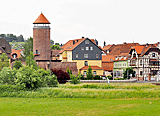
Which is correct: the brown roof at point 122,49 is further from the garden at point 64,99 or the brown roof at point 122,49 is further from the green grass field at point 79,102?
the green grass field at point 79,102

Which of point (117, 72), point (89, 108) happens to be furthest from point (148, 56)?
point (89, 108)

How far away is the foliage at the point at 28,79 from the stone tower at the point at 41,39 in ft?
159

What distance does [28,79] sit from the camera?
175 ft

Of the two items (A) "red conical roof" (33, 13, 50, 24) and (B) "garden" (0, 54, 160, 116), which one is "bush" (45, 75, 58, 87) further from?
(A) "red conical roof" (33, 13, 50, 24)

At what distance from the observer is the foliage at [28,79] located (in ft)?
174

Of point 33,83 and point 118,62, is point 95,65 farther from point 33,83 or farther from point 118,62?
point 33,83

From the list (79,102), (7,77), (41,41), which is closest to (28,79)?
(7,77)

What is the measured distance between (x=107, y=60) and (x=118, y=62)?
3.67 metres

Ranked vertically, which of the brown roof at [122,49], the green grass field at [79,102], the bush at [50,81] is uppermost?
the brown roof at [122,49]

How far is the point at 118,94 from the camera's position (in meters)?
47.8

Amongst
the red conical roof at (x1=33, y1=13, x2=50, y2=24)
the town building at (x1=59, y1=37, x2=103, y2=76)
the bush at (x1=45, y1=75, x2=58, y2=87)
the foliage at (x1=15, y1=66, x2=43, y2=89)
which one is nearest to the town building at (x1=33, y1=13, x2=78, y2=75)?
the red conical roof at (x1=33, y1=13, x2=50, y2=24)

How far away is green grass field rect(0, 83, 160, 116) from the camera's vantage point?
30156mm

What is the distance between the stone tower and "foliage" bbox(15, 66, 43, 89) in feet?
159

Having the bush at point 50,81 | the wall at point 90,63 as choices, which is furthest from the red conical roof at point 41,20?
the bush at point 50,81
